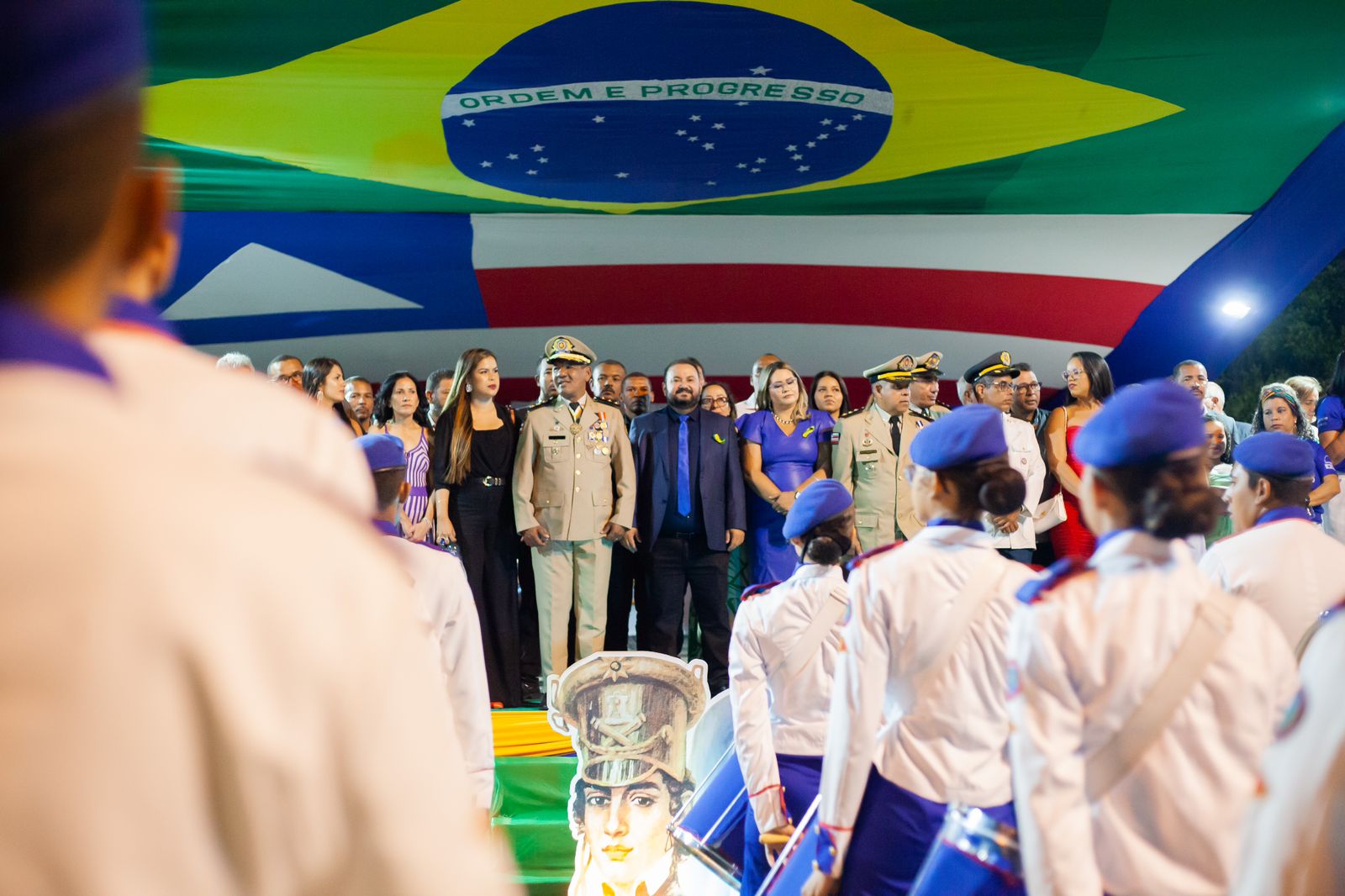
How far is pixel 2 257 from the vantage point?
532 millimetres

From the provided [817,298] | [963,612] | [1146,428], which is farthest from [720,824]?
[817,298]

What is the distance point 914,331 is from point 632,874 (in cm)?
516

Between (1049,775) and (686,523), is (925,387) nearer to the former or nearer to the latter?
(686,523)

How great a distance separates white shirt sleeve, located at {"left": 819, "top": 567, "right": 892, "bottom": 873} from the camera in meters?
2.40

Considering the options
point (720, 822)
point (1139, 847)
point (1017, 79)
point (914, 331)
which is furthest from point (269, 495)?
point (914, 331)

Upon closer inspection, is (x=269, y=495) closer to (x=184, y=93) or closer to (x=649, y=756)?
(x=649, y=756)

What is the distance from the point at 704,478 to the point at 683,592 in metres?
0.60

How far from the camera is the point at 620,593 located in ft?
20.4

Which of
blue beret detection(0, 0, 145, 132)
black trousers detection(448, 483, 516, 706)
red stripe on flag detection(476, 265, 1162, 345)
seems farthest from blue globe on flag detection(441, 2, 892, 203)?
blue beret detection(0, 0, 145, 132)

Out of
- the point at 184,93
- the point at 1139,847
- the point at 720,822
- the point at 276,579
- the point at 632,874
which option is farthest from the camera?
the point at 184,93

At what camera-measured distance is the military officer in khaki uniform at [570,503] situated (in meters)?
5.85

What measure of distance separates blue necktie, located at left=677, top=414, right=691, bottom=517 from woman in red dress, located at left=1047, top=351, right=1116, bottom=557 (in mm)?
1994

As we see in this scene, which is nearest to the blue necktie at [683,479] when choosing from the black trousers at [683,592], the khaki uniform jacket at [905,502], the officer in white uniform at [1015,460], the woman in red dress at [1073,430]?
the black trousers at [683,592]

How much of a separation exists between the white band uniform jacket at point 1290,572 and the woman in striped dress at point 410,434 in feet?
12.5
